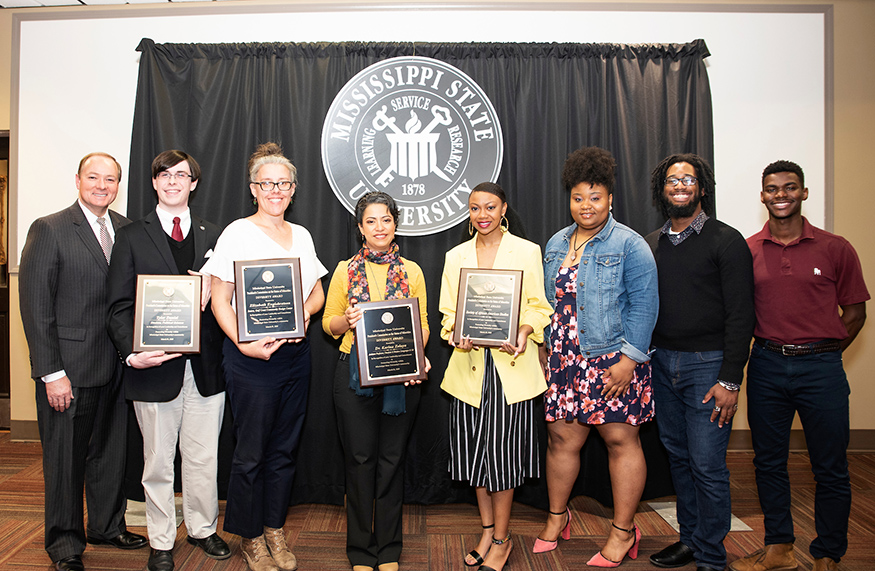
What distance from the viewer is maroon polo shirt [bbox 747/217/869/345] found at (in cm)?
242

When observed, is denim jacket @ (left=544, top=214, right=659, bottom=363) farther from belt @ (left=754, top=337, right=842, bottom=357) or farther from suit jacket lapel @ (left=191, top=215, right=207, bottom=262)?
suit jacket lapel @ (left=191, top=215, right=207, bottom=262)

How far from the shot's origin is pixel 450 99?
133 inches

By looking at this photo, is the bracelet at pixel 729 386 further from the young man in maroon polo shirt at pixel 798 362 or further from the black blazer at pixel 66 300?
the black blazer at pixel 66 300

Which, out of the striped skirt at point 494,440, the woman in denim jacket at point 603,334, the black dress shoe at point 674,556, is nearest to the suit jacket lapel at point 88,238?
the striped skirt at point 494,440

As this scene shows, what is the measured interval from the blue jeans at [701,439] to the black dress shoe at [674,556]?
1.9 inches

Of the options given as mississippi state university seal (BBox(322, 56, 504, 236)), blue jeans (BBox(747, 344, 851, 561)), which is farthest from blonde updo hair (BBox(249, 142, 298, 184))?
blue jeans (BBox(747, 344, 851, 561))

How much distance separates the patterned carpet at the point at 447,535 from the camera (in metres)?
2.63

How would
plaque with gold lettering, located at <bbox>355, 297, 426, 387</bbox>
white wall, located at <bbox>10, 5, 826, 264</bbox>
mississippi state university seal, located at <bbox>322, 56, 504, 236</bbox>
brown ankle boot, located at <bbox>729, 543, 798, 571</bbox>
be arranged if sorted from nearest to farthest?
plaque with gold lettering, located at <bbox>355, 297, 426, 387</bbox> < brown ankle boot, located at <bbox>729, 543, 798, 571</bbox> < mississippi state university seal, located at <bbox>322, 56, 504, 236</bbox> < white wall, located at <bbox>10, 5, 826, 264</bbox>

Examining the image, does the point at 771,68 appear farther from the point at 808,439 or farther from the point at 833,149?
the point at 808,439

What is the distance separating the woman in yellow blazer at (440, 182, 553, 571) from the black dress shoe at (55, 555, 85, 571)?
6.17 feet

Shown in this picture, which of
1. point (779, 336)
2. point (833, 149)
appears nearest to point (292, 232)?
point (779, 336)

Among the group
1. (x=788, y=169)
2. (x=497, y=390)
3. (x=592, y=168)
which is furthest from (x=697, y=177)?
(x=497, y=390)

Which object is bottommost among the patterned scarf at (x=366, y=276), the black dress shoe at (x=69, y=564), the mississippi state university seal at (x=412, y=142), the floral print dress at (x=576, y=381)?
the black dress shoe at (x=69, y=564)

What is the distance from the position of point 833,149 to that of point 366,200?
12.3 ft
